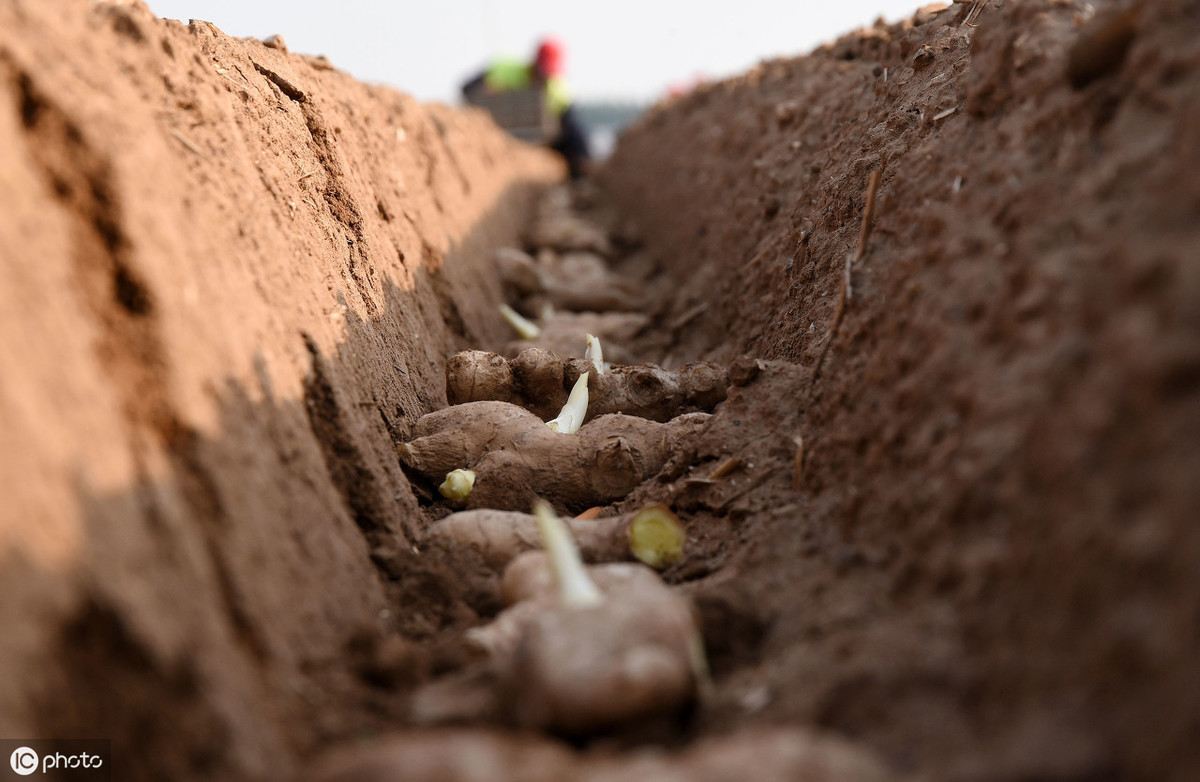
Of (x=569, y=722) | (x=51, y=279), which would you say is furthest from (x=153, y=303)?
(x=569, y=722)

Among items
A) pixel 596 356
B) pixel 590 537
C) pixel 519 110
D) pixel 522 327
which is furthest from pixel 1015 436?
pixel 519 110

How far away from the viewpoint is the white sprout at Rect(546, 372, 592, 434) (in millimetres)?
3875

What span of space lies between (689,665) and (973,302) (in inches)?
49.4

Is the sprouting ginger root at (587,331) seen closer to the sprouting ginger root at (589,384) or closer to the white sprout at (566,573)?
the sprouting ginger root at (589,384)

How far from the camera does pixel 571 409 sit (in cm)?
396

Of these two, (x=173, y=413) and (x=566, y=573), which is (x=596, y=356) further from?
(x=173, y=413)

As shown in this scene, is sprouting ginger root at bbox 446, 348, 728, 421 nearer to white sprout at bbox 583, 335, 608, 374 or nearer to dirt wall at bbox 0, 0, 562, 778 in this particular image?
white sprout at bbox 583, 335, 608, 374

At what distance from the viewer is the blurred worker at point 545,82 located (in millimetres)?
17344

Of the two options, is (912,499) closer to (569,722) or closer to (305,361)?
(569,722)

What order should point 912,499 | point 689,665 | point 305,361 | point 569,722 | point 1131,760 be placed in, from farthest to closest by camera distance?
1. point 305,361
2. point 912,499
3. point 689,665
4. point 569,722
5. point 1131,760

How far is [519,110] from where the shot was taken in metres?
17.6
